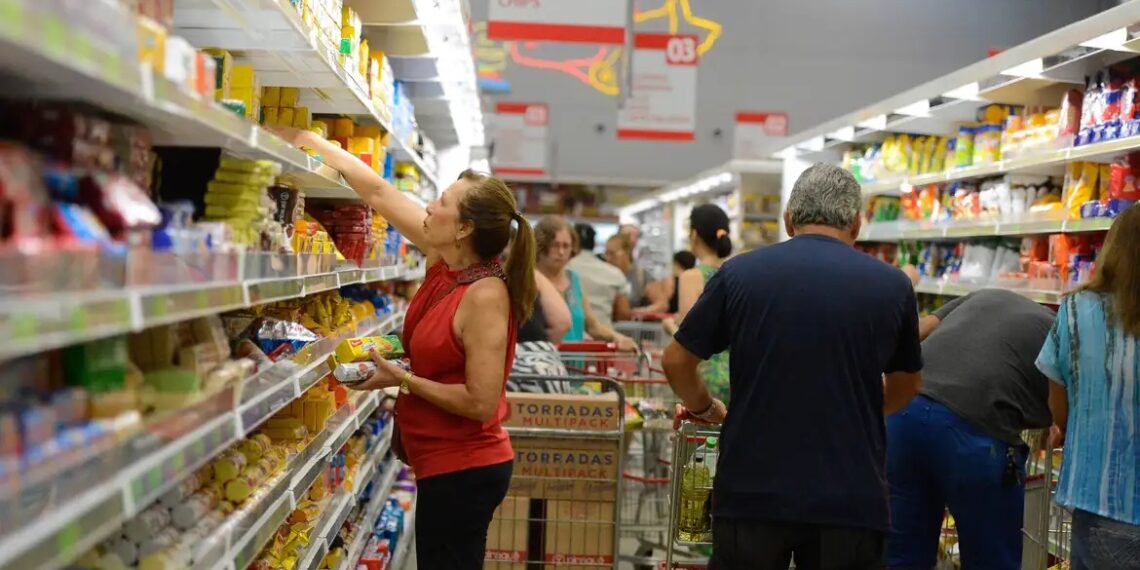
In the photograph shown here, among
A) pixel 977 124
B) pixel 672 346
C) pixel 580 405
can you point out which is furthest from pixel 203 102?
pixel 977 124

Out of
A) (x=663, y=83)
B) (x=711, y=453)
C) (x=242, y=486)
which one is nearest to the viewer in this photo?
(x=242, y=486)

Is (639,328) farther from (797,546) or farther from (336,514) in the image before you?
(797,546)

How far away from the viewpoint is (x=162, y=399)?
178 centimetres

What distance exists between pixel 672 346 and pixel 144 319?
1.56 metres

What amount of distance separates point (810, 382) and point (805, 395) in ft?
0.11

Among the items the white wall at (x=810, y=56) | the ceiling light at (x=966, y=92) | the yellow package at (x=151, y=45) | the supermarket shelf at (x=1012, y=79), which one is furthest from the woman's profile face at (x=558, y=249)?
the white wall at (x=810, y=56)

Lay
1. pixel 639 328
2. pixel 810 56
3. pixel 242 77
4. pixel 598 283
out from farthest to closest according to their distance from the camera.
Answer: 1. pixel 810 56
2. pixel 639 328
3. pixel 598 283
4. pixel 242 77

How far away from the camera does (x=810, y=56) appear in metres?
17.1

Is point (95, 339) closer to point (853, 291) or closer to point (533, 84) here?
point (853, 291)

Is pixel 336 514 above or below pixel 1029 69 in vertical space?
below

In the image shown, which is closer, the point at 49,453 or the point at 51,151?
the point at 49,453

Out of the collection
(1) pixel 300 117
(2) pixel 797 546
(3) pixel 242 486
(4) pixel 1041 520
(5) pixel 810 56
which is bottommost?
(4) pixel 1041 520

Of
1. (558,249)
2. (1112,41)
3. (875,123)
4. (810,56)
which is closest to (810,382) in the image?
(1112,41)

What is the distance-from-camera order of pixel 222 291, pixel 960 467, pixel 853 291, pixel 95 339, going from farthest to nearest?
pixel 960 467
pixel 853 291
pixel 222 291
pixel 95 339
